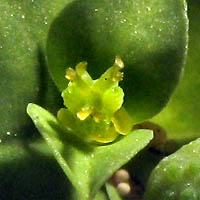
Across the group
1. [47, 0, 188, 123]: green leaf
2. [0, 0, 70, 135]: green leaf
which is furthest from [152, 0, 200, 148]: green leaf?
[0, 0, 70, 135]: green leaf

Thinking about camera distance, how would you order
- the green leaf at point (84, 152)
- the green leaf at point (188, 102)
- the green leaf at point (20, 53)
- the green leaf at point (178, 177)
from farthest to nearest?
the green leaf at point (188, 102)
the green leaf at point (20, 53)
the green leaf at point (178, 177)
the green leaf at point (84, 152)

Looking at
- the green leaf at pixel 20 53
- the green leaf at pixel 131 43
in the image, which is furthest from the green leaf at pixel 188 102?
the green leaf at pixel 20 53

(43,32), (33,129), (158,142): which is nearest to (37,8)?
(43,32)

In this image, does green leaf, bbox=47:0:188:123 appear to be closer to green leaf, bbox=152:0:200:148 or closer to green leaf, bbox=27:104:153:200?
green leaf, bbox=27:104:153:200

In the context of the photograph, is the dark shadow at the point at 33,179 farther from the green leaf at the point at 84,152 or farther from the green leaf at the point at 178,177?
the green leaf at the point at 178,177

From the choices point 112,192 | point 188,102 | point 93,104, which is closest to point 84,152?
point 93,104

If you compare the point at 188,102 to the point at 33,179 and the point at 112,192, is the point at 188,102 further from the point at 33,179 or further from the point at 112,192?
the point at 33,179

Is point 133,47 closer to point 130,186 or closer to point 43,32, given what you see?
point 43,32
